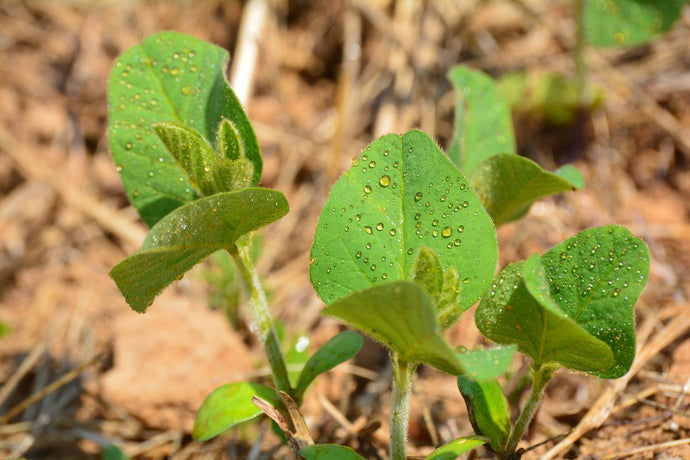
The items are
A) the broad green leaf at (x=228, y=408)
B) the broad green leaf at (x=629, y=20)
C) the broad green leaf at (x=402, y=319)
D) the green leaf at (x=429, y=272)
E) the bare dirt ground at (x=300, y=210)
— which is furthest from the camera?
the broad green leaf at (x=629, y=20)

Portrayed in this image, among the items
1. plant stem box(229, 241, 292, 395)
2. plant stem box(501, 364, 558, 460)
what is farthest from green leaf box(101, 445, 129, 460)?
plant stem box(501, 364, 558, 460)

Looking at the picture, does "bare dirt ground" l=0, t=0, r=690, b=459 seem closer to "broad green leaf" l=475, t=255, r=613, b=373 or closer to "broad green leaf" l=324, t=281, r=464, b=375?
"broad green leaf" l=475, t=255, r=613, b=373

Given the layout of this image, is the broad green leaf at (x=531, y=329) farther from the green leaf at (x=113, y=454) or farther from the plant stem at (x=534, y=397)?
the green leaf at (x=113, y=454)

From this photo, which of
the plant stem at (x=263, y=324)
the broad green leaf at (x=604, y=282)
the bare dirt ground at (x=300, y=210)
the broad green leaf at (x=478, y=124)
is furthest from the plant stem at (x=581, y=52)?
the plant stem at (x=263, y=324)

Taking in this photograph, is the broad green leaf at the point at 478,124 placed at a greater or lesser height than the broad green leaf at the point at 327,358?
greater

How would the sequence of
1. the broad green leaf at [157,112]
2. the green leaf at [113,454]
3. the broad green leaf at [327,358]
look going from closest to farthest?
the broad green leaf at [327,358] < the broad green leaf at [157,112] < the green leaf at [113,454]

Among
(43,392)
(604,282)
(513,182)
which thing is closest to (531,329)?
(604,282)

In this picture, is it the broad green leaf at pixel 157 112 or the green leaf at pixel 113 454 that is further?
the green leaf at pixel 113 454
